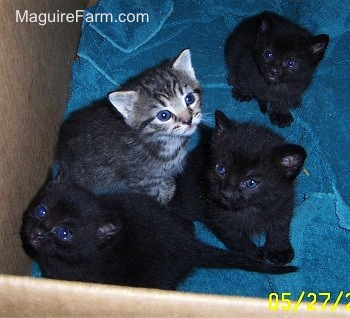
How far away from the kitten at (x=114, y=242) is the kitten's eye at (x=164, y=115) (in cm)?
33

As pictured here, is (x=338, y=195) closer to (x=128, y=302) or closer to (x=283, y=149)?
(x=283, y=149)

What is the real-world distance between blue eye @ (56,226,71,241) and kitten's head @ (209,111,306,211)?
1.88 ft

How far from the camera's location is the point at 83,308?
1332 mm

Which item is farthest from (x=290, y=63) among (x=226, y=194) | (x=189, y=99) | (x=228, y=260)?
(x=228, y=260)

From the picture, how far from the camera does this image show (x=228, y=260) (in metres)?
1.94

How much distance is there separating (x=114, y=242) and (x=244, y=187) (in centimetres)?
52

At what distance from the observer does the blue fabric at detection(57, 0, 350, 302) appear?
2.20 meters

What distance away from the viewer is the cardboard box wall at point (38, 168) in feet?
4.22

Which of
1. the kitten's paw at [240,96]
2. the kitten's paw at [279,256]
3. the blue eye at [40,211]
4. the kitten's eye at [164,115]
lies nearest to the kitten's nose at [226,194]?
the kitten's eye at [164,115]

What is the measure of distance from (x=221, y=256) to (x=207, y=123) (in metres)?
0.87

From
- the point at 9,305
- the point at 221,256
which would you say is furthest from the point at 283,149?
the point at 9,305

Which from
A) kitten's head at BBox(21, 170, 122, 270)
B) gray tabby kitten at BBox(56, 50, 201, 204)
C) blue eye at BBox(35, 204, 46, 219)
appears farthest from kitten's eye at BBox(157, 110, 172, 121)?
blue eye at BBox(35, 204, 46, 219)

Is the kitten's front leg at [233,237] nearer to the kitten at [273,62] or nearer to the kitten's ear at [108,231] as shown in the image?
the kitten's ear at [108,231]

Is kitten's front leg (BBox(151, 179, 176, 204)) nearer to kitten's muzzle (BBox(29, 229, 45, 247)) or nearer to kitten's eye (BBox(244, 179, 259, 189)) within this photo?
kitten's eye (BBox(244, 179, 259, 189))
